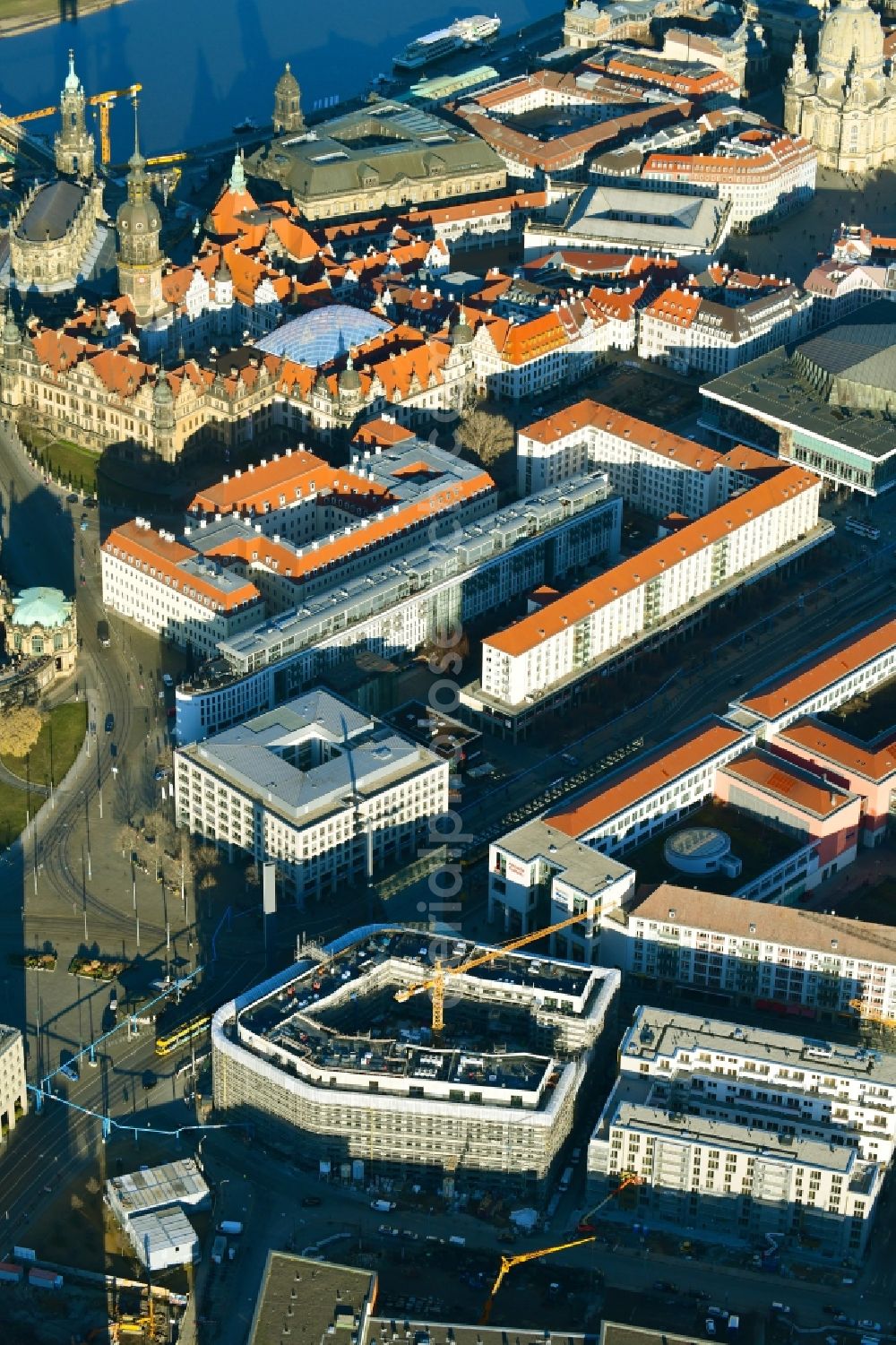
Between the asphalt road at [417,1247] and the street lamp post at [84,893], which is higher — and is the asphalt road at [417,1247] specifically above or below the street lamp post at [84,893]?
below

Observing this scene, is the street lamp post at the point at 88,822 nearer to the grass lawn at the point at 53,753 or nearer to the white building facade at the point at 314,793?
the grass lawn at the point at 53,753

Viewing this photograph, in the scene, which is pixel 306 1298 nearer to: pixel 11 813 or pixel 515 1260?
pixel 515 1260

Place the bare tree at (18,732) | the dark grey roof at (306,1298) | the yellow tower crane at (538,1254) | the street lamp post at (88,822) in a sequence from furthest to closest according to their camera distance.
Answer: the bare tree at (18,732), the street lamp post at (88,822), the yellow tower crane at (538,1254), the dark grey roof at (306,1298)

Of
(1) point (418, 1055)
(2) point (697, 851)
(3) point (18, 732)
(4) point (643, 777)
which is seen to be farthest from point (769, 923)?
(3) point (18, 732)

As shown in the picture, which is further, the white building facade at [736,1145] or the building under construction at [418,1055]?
the building under construction at [418,1055]

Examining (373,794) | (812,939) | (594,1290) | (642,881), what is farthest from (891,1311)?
(373,794)

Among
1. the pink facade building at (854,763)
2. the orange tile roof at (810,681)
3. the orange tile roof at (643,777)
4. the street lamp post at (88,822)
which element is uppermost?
the orange tile roof at (810,681)

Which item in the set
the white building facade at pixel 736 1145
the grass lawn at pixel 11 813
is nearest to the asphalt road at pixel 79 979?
the grass lawn at pixel 11 813
